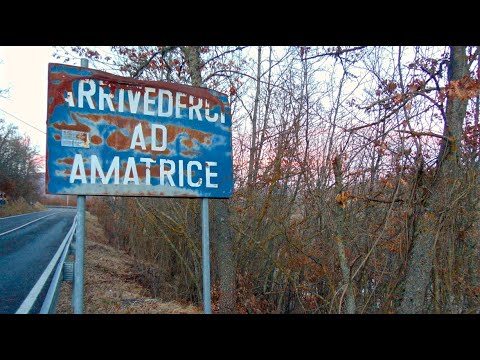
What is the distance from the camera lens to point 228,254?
5559 millimetres

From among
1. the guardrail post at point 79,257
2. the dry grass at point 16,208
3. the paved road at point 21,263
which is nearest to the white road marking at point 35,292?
the paved road at point 21,263

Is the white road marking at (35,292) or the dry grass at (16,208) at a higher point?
the dry grass at (16,208)

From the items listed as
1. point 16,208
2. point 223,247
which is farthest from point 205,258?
point 16,208

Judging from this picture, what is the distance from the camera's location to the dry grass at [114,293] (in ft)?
18.7

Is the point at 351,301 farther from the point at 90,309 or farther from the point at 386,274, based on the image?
the point at 90,309

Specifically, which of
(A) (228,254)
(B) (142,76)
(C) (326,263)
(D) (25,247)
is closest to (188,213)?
(A) (228,254)

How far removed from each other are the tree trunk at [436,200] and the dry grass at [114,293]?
3.84 metres

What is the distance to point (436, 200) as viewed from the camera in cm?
384

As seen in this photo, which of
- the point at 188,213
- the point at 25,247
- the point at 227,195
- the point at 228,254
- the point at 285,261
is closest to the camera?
the point at 227,195

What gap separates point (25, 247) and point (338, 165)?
13.1 metres

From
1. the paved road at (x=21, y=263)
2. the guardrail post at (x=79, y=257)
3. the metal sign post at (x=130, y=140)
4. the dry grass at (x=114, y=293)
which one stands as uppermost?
the metal sign post at (x=130, y=140)

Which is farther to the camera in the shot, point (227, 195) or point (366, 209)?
point (366, 209)

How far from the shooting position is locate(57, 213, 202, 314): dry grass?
5711 mm

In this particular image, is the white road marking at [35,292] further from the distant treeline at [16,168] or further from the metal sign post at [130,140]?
the distant treeline at [16,168]
